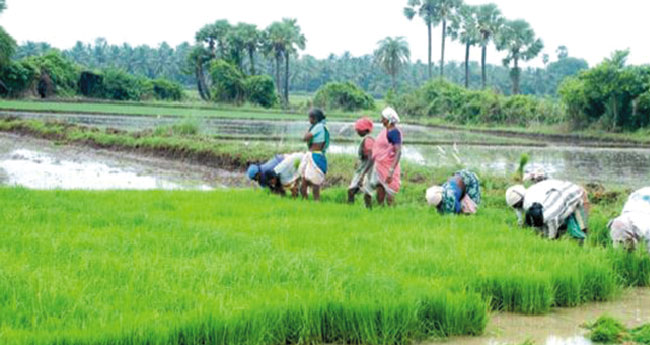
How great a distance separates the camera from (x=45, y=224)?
657cm

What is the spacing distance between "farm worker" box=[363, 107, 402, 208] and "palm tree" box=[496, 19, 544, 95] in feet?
151

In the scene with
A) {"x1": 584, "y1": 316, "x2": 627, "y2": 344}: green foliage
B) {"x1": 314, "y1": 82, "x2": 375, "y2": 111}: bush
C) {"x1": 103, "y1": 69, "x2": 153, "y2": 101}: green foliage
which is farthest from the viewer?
{"x1": 103, "y1": 69, "x2": 153, "y2": 101}: green foliage

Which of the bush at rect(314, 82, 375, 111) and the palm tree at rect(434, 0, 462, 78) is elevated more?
the palm tree at rect(434, 0, 462, 78)

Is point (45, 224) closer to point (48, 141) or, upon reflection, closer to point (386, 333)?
point (386, 333)

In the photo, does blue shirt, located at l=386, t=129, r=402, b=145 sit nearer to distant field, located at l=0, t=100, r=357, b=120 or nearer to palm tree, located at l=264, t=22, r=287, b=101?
distant field, located at l=0, t=100, r=357, b=120

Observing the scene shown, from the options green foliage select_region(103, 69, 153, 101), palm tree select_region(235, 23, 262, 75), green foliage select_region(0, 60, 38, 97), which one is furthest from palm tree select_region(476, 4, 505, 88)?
green foliage select_region(0, 60, 38, 97)

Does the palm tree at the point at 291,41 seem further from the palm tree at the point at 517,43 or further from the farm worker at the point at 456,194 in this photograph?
the farm worker at the point at 456,194

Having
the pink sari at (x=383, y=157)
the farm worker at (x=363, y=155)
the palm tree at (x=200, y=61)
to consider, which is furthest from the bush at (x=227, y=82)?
the pink sari at (x=383, y=157)

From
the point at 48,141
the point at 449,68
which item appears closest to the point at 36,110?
the point at 48,141

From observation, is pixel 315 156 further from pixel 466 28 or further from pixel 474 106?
pixel 466 28

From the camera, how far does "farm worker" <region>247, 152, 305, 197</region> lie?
9159mm

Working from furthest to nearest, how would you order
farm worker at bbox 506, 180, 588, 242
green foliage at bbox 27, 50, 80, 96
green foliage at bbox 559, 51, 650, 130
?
green foliage at bbox 27, 50, 80, 96, green foliage at bbox 559, 51, 650, 130, farm worker at bbox 506, 180, 588, 242

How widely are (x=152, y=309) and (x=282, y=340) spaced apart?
0.76 meters

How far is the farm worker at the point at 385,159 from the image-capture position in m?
8.63
